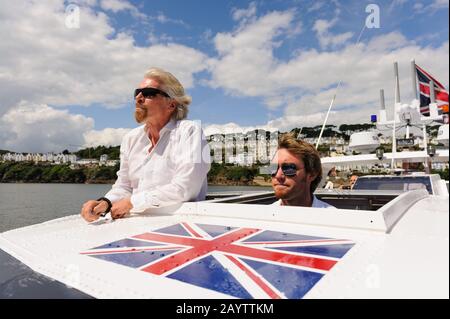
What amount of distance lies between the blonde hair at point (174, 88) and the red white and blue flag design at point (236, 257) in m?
1.14

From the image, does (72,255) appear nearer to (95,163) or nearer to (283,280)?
(283,280)

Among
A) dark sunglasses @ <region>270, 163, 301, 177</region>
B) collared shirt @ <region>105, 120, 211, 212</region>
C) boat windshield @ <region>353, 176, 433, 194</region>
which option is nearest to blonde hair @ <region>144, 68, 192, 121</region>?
collared shirt @ <region>105, 120, 211, 212</region>

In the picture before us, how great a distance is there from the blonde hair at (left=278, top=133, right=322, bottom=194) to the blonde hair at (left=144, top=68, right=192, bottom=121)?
2.76ft

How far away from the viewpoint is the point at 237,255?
1.21 m

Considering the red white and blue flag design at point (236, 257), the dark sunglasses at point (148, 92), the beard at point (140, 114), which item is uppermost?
the dark sunglasses at point (148, 92)

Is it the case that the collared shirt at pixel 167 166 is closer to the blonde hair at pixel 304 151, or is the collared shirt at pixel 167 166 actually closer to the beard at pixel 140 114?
the beard at pixel 140 114

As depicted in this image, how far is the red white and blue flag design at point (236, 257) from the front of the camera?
0.95 m

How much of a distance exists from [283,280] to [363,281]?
0.80 feet

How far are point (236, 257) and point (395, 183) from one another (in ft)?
18.5

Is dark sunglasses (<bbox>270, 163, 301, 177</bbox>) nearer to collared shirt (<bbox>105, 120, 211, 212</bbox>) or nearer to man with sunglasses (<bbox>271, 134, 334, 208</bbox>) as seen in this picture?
man with sunglasses (<bbox>271, 134, 334, 208</bbox>)

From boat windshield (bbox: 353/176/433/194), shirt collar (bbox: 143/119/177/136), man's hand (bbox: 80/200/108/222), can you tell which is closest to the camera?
man's hand (bbox: 80/200/108/222)

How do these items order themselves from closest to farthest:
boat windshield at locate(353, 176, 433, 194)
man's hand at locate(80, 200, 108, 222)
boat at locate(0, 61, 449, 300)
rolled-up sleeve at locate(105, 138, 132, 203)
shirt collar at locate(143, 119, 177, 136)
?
1. boat at locate(0, 61, 449, 300)
2. man's hand at locate(80, 200, 108, 222)
3. shirt collar at locate(143, 119, 177, 136)
4. rolled-up sleeve at locate(105, 138, 132, 203)
5. boat windshield at locate(353, 176, 433, 194)

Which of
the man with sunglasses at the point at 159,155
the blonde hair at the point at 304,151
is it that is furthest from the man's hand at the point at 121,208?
the blonde hair at the point at 304,151

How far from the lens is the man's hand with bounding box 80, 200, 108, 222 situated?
2.03 m
